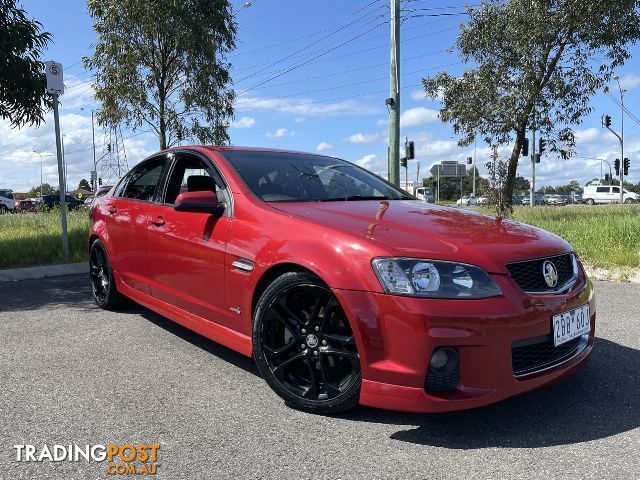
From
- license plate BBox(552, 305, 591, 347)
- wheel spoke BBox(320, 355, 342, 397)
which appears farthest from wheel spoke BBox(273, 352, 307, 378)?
license plate BBox(552, 305, 591, 347)

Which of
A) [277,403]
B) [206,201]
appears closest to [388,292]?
[277,403]

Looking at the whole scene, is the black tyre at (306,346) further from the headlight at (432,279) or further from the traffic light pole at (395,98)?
the traffic light pole at (395,98)

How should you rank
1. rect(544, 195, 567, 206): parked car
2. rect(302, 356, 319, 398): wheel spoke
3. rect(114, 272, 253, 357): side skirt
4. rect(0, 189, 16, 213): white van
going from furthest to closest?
rect(544, 195, 567, 206): parked car, rect(0, 189, 16, 213): white van, rect(114, 272, 253, 357): side skirt, rect(302, 356, 319, 398): wheel spoke

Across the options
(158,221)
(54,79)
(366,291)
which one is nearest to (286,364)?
(366,291)

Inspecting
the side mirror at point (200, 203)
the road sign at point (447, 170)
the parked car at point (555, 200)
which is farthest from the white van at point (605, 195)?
the side mirror at point (200, 203)

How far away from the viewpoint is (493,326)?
7.91 ft

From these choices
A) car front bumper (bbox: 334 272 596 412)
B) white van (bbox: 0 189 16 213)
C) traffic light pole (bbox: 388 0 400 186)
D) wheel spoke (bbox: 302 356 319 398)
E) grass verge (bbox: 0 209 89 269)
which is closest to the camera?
car front bumper (bbox: 334 272 596 412)

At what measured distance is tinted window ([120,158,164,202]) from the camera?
173 inches

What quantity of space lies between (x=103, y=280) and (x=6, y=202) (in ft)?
143

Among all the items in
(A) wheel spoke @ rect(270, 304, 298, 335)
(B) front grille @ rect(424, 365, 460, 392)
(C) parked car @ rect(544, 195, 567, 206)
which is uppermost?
(C) parked car @ rect(544, 195, 567, 206)

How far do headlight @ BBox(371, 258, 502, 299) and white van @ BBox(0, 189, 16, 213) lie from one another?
4586 cm

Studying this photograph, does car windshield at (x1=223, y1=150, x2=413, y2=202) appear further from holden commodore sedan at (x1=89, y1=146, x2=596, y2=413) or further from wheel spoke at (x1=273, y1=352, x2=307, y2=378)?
wheel spoke at (x1=273, y1=352, x2=307, y2=378)

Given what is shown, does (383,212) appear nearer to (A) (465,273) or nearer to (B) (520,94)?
(A) (465,273)

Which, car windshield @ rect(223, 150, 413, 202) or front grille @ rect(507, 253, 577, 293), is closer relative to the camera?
front grille @ rect(507, 253, 577, 293)
